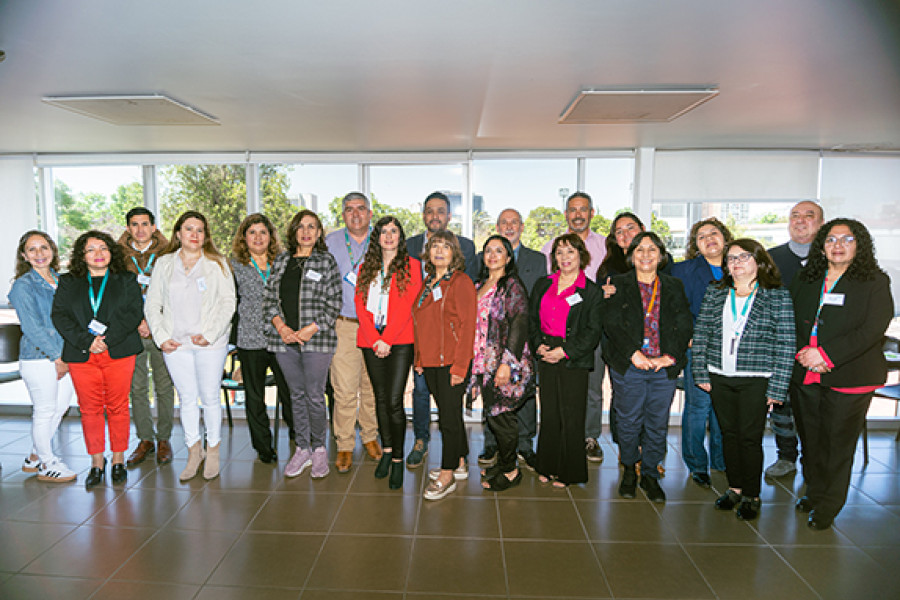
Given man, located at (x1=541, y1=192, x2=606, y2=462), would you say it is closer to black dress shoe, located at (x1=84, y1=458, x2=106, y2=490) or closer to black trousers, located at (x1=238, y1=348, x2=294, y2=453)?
black trousers, located at (x1=238, y1=348, x2=294, y2=453)

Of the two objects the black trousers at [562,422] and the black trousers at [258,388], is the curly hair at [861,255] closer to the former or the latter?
the black trousers at [562,422]

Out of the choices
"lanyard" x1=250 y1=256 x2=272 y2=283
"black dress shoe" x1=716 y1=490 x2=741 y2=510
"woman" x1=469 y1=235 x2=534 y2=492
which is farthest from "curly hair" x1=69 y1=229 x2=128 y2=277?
"black dress shoe" x1=716 y1=490 x2=741 y2=510

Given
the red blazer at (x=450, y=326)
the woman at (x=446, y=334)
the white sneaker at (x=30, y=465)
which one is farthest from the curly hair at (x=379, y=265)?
the white sneaker at (x=30, y=465)

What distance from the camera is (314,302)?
336cm

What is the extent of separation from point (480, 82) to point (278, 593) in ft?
10.3

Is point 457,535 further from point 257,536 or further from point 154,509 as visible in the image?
point 154,509

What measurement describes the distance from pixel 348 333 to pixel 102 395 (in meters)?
1.76

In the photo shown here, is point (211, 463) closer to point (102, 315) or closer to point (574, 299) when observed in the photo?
point (102, 315)

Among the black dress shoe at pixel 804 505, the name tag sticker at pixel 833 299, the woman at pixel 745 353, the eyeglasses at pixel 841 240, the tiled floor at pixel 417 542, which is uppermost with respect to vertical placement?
the eyeglasses at pixel 841 240

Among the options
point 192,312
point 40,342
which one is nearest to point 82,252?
point 40,342

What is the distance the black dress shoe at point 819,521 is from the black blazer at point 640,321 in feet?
3.75

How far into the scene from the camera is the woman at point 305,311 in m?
3.35

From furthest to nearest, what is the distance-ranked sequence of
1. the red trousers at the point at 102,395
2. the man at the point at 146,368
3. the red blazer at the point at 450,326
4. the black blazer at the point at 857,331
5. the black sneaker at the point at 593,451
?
the black sneaker at the point at 593,451, the man at the point at 146,368, the red trousers at the point at 102,395, the red blazer at the point at 450,326, the black blazer at the point at 857,331

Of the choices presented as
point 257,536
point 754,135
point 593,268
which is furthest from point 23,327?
point 754,135
